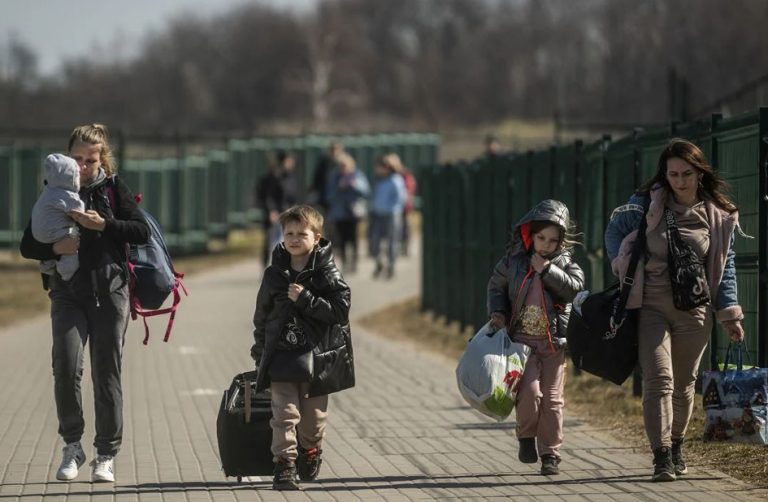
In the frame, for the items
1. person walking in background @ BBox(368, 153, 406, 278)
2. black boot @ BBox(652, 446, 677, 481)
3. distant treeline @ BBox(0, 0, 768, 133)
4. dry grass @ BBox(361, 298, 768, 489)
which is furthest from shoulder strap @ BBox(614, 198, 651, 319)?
A: distant treeline @ BBox(0, 0, 768, 133)

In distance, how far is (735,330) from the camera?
317 inches

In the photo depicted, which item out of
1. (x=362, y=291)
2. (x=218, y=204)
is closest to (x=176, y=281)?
(x=362, y=291)

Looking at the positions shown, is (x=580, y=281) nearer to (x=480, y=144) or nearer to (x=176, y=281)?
(x=176, y=281)

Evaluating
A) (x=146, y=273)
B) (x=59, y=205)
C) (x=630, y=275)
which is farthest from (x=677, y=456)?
(x=59, y=205)

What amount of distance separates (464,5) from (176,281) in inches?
4060

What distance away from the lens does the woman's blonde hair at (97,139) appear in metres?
8.36

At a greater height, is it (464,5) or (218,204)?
(464,5)

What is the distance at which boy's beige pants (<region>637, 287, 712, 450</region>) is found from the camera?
803cm

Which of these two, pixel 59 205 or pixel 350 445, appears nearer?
pixel 59 205

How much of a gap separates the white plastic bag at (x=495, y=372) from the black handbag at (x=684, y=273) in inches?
33.4

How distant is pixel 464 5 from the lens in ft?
362

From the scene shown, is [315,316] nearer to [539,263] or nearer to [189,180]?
[539,263]

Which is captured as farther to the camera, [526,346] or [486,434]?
[486,434]

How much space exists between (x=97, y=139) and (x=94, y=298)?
75 cm
